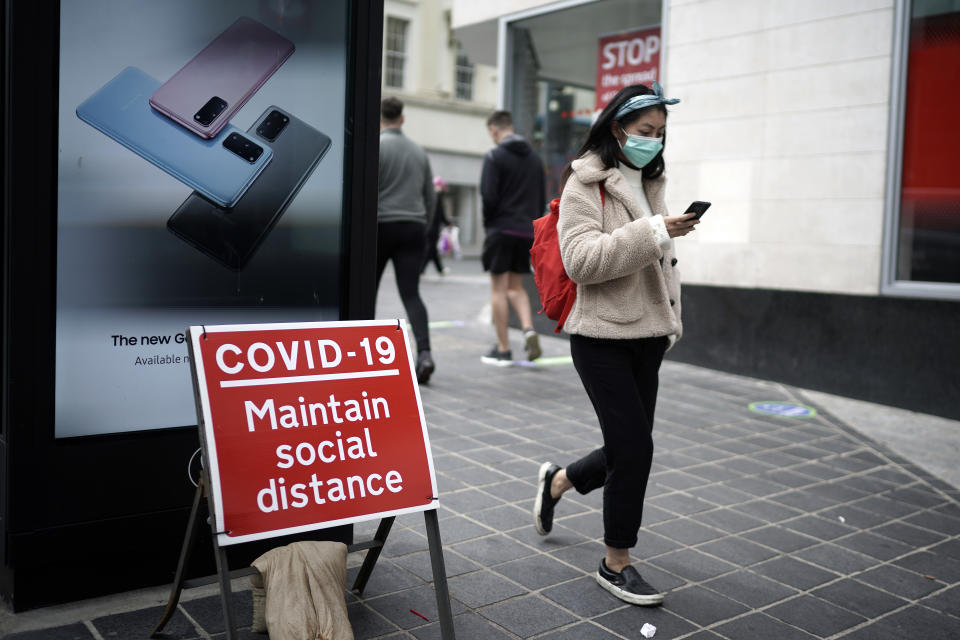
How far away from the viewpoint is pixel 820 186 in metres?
7.29

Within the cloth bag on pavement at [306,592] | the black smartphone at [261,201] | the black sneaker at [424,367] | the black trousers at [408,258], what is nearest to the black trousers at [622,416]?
the cloth bag on pavement at [306,592]

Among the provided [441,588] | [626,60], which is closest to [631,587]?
[441,588]

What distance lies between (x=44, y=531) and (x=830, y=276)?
6.06 meters

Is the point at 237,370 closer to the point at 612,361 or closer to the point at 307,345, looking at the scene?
the point at 307,345

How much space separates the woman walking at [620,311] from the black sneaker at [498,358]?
4.70 metres

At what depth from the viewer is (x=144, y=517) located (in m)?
3.26

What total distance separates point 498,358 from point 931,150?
12.7ft

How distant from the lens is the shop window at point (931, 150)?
6.59 m

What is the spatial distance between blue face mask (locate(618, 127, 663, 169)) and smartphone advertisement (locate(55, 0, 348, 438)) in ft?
3.61

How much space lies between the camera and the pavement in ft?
10.5

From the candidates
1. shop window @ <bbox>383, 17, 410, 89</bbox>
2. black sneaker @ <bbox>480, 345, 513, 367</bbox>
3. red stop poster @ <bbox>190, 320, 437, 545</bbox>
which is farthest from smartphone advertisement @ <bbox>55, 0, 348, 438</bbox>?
shop window @ <bbox>383, 17, 410, 89</bbox>

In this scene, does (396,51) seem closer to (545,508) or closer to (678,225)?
(545,508)

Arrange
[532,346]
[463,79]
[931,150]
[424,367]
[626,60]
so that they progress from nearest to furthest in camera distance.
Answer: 1. [931,150]
2. [424,367]
3. [532,346]
4. [626,60]
5. [463,79]

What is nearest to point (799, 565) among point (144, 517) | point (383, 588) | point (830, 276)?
point (383, 588)
